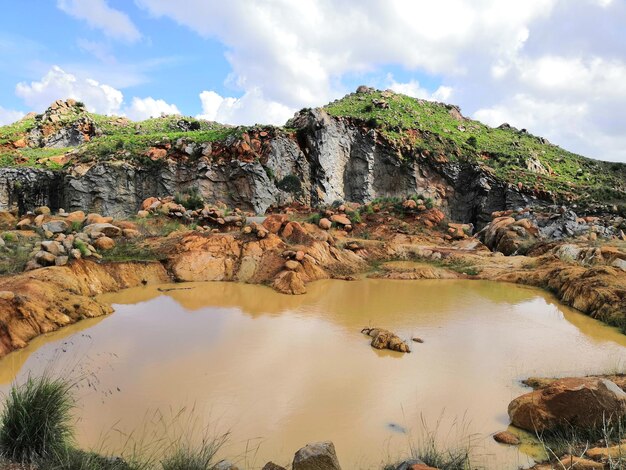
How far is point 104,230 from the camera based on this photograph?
16.2 meters

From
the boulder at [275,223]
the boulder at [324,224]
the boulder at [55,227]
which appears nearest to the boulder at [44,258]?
the boulder at [55,227]

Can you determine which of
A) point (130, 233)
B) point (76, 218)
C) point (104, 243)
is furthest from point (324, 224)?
point (76, 218)

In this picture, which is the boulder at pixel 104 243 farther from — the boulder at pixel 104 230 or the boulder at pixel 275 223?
the boulder at pixel 275 223

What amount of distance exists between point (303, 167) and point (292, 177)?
7.25ft

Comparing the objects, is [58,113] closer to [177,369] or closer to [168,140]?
[168,140]

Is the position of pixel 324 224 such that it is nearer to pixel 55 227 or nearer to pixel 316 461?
pixel 55 227

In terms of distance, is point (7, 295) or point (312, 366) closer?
point (312, 366)

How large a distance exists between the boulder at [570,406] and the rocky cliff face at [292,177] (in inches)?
1283

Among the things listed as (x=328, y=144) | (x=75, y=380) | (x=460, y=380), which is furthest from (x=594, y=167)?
(x=75, y=380)

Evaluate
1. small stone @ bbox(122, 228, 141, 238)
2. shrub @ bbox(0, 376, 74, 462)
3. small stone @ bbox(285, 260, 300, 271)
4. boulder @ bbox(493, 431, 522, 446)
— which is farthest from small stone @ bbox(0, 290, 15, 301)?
boulder @ bbox(493, 431, 522, 446)

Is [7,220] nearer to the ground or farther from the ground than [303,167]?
nearer to the ground

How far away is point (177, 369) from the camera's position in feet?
23.7

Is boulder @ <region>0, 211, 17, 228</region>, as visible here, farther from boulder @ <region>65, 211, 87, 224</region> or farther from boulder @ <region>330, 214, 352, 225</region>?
boulder @ <region>330, 214, 352, 225</region>

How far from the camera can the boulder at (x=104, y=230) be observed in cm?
1596
